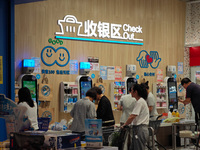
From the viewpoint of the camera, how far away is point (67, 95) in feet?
29.4

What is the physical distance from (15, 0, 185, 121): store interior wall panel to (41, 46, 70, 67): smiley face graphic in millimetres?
108

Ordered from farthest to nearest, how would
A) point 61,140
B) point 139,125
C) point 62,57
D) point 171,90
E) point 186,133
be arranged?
point 171,90 → point 62,57 → point 186,133 → point 139,125 → point 61,140

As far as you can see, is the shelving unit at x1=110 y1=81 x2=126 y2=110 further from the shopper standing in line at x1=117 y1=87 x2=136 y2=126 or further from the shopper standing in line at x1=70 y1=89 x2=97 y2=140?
the shopper standing in line at x1=70 y1=89 x2=97 y2=140

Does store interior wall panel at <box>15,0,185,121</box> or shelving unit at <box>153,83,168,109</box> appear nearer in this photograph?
store interior wall panel at <box>15,0,185,121</box>

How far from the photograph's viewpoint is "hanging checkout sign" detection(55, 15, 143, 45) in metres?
9.36

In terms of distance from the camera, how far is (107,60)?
33.4 feet

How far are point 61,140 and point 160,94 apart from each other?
7857mm

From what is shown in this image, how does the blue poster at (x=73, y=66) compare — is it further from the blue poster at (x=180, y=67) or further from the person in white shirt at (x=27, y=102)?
the blue poster at (x=180, y=67)

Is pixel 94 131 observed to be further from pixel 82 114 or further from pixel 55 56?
pixel 55 56

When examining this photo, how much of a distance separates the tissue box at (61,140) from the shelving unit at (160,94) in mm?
7501

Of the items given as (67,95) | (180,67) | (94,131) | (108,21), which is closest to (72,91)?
(67,95)

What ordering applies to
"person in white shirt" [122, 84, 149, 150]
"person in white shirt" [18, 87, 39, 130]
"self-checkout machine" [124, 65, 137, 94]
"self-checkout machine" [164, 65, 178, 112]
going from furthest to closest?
"self-checkout machine" [164, 65, 178, 112]
"self-checkout machine" [124, 65, 137, 94]
"person in white shirt" [18, 87, 39, 130]
"person in white shirt" [122, 84, 149, 150]

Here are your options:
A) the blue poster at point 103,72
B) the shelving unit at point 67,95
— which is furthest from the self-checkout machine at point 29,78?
the blue poster at point 103,72

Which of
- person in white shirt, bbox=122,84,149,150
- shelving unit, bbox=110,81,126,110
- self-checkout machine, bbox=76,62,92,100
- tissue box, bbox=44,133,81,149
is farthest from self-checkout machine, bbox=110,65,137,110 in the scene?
tissue box, bbox=44,133,81,149
